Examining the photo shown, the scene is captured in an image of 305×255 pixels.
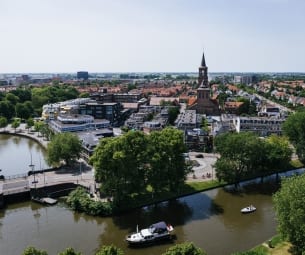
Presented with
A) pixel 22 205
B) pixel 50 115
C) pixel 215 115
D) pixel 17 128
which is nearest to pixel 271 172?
pixel 22 205

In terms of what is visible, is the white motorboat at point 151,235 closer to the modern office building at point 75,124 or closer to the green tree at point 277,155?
the green tree at point 277,155

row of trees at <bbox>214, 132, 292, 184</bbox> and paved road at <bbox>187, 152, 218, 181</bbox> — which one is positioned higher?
row of trees at <bbox>214, 132, 292, 184</bbox>

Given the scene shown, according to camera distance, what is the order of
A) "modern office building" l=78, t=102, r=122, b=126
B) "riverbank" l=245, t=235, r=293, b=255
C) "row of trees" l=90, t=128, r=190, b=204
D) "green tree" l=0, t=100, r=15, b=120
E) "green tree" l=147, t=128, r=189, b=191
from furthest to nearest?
1. "green tree" l=0, t=100, r=15, b=120
2. "modern office building" l=78, t=102, r=122, b=126
3. "green tree" l=147, t=128, r=189, b=191
4. "row of trees" l=90, t=128, r=190, b=204
5. "riverbank" l=245, t=235, r=293, b=255

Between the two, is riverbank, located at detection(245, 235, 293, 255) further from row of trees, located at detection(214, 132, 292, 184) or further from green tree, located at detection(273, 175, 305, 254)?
row of trees, located at detection(214, 132, 292, 184)

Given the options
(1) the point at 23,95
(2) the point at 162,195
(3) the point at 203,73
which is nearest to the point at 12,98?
(1) the point at 23,95

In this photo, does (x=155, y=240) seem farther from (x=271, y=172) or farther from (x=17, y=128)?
(x=17, y=128)

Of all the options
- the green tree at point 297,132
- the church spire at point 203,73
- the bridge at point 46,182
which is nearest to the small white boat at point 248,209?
the bridge at point 46,182

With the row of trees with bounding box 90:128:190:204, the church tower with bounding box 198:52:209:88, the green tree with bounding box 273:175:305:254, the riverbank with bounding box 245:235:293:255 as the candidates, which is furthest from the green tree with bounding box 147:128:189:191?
the church tower with bounding box 198:52:209:88

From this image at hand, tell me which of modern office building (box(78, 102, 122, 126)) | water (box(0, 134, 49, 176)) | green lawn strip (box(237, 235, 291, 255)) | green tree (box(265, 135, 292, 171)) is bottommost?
water (box(0, 134, 49, 176))
